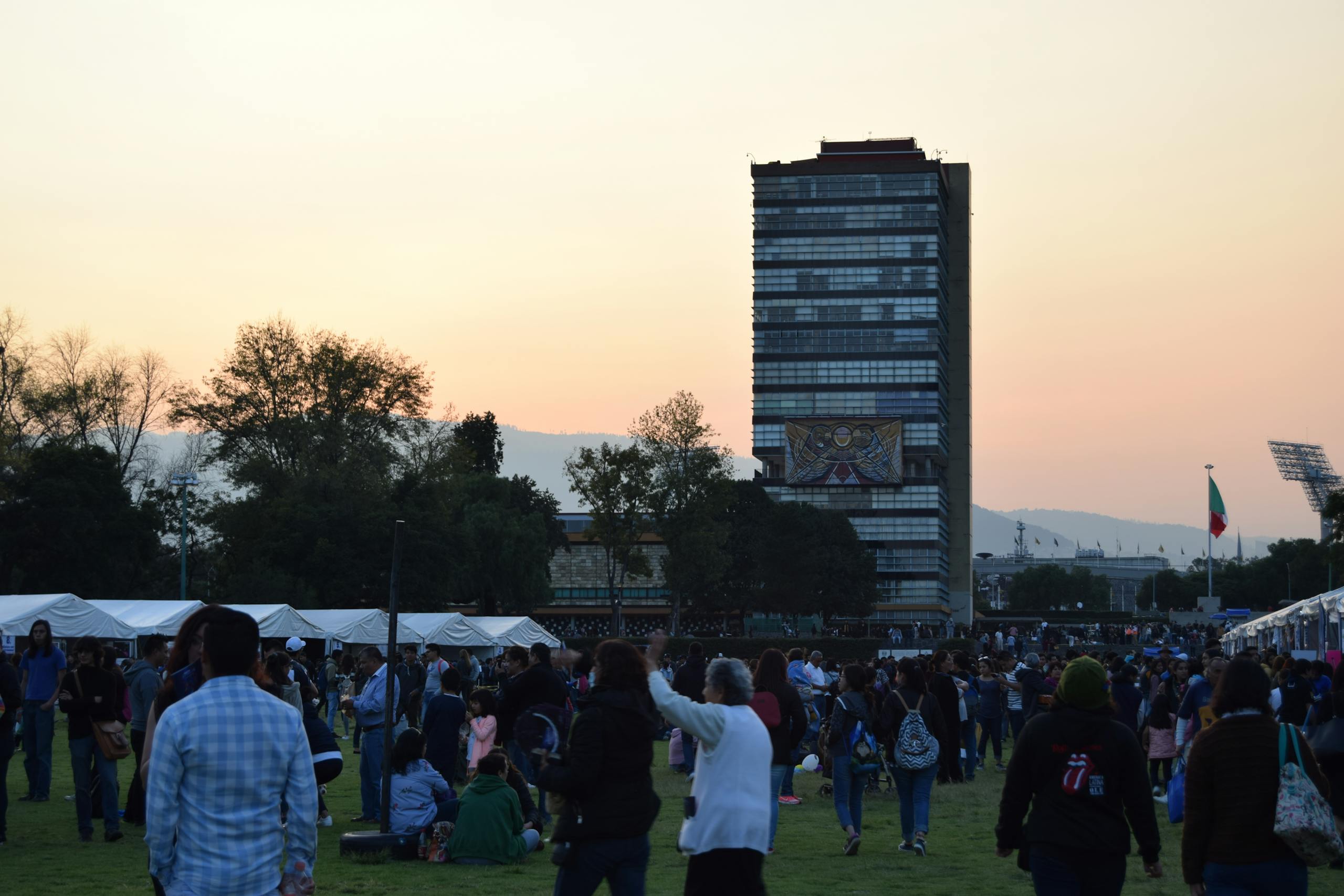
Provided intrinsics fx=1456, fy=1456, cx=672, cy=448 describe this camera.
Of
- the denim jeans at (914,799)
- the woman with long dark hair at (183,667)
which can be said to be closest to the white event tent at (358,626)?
the denim jeans at (914,799)

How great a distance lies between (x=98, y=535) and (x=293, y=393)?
474 inches

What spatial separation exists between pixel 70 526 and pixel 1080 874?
56101mm

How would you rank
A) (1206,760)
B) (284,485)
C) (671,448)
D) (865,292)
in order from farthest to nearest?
1. (865,292)
2. (671,448)
3. (284,485)
4. (1206,760)

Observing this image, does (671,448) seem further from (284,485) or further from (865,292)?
(865,292)

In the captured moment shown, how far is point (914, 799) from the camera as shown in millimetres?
12836

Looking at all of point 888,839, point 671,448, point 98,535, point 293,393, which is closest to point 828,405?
point 671,448

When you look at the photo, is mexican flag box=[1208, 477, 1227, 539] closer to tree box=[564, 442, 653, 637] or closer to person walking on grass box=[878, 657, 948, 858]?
tree box=[564, 442, 653, 637]

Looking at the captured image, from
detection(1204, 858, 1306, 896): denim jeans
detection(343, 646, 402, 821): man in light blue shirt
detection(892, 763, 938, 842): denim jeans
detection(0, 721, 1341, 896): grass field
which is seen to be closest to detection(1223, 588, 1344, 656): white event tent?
detection(0, 721, 1341, 896): grass field

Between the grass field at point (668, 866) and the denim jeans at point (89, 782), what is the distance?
196 millimetres

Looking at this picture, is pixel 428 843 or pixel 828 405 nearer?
pixel 428 843

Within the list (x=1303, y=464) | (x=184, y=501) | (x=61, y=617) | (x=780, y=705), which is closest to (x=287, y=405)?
(x=184, y=501)

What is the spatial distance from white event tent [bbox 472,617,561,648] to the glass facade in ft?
285

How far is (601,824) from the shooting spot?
618cm

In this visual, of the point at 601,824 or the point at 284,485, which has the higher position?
the point at 284,485
